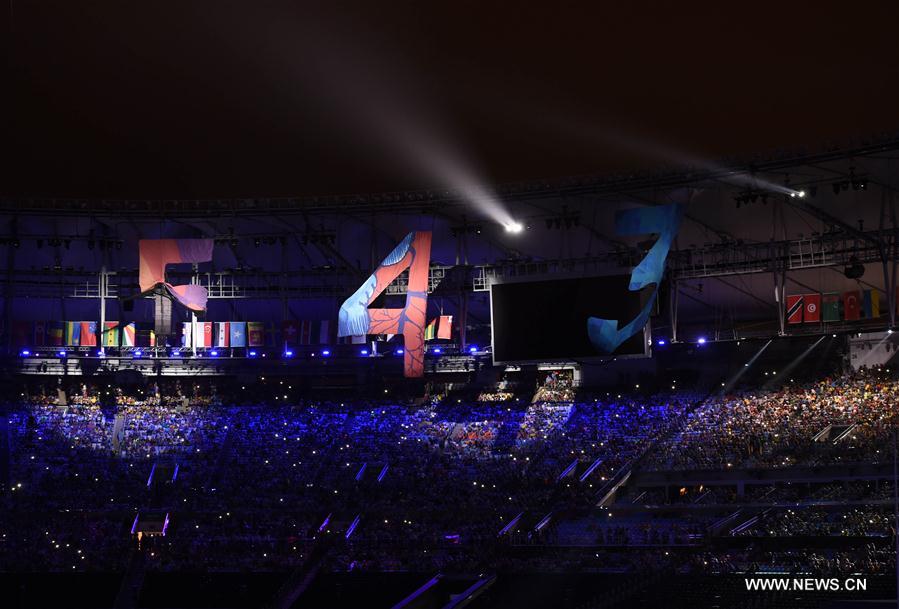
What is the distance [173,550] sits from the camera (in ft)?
154

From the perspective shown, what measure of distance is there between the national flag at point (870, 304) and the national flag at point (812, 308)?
180cm

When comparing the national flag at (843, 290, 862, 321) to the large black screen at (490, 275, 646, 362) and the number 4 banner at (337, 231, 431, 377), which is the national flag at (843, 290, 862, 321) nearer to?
the large black screen at (490, 275, 646, 362)

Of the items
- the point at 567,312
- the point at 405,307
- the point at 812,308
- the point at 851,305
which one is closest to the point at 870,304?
the point at 851,305

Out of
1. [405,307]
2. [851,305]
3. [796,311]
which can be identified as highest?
[405,307]

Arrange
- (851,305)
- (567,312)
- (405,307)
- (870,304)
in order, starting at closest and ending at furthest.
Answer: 1. (870,304)
2. (851,305)
3. (567,312)
4. (405,307)

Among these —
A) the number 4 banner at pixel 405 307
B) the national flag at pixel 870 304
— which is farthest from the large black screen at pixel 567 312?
the national flag at pixel 870 304

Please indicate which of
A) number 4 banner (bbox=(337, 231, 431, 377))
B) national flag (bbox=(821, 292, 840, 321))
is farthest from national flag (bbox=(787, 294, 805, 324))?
number 4 banner (bbox=(337, 231, 431, 377))

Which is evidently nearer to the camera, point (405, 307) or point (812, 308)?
point (812, 308)

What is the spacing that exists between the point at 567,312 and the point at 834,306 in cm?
1111

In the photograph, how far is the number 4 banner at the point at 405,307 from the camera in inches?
1932

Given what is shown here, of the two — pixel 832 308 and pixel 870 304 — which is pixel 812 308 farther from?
pixel 870 304

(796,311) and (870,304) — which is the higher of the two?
(870,304)

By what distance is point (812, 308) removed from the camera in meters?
48.8

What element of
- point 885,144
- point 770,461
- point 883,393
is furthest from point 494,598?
point 885,144
